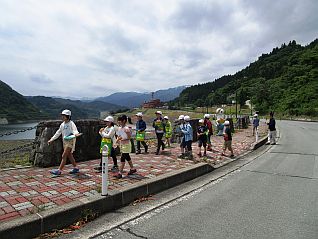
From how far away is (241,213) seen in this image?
187 inches

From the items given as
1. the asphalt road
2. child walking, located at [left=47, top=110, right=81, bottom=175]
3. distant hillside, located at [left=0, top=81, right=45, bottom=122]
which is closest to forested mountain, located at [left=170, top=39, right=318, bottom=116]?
the asphalt road

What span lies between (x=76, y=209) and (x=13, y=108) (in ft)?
356

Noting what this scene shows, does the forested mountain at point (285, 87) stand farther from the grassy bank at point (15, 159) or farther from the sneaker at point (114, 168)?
the sneaker at point (114, 168)

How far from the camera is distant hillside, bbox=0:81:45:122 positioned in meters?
87.4

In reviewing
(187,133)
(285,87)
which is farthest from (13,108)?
(187,133)

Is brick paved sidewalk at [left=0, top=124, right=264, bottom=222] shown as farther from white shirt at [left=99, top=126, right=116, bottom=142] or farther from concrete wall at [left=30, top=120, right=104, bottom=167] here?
white shirt at [left=99, top=126, right=116, bottom=142]

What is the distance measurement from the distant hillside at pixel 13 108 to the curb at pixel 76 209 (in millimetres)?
89394

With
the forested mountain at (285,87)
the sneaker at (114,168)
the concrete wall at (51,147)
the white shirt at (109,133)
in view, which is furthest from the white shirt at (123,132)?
the forested mountain at (285,87)

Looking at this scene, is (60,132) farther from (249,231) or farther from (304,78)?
(304,78)

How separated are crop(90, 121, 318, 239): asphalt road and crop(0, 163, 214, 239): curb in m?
0.69

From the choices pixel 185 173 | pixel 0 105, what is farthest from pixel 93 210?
pixel 0 105

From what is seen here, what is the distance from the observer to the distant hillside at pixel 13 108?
87.4 meters

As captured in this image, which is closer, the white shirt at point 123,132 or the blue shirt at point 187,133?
the white shirt at point 123,132

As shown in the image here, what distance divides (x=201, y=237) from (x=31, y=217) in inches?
98.3
